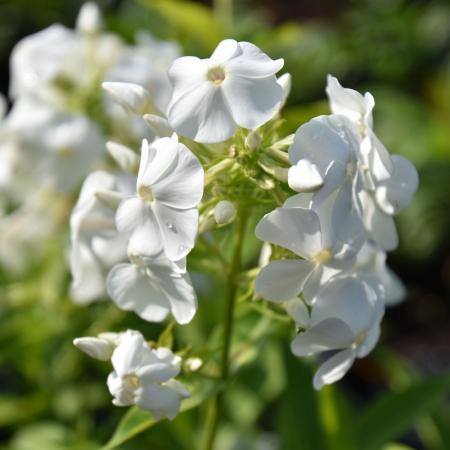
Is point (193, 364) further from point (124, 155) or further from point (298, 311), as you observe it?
point (124, 155)

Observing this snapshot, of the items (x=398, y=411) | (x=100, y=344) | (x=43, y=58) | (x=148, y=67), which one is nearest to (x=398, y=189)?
(x=100, y=344)

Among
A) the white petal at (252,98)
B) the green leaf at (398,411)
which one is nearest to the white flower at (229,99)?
the white petal at (252,98)

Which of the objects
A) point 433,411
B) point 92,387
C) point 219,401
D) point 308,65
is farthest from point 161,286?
point 308,65

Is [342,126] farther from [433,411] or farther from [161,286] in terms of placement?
[433,411]

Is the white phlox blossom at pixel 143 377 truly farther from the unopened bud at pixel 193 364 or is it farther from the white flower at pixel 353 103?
the white flower at pixel 353 103

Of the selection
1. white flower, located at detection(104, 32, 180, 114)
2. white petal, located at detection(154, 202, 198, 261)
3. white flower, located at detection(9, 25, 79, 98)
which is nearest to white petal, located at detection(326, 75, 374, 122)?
white petal, located at detection(154, 202, 198, 261)

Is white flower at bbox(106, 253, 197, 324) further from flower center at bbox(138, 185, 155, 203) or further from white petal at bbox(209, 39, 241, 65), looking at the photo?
white petal at bbox(209, 39, 241, 65)

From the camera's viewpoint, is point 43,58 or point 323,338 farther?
point 43,58
